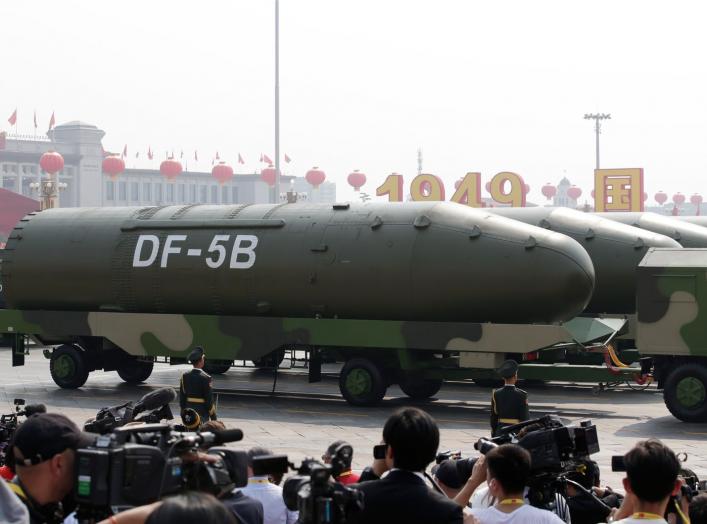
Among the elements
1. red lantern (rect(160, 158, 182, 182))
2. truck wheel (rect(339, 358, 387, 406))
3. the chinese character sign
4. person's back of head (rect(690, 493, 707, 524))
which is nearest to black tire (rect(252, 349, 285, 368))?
truck wheel (rect(339, 358, 387, 406))

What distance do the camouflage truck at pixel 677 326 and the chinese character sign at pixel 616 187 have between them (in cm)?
6263

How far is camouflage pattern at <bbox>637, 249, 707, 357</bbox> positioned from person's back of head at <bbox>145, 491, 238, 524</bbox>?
52.6 feet

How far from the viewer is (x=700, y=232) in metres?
28.3

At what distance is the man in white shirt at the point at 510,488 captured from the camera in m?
6.11

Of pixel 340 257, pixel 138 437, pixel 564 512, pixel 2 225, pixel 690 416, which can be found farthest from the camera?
pixel 2 225

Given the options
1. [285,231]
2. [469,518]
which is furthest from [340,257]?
[469,518]

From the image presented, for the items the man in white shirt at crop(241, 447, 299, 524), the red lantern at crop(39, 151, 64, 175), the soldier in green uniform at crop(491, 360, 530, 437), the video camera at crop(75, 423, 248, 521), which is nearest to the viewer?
the video camera at crop(75, 423, 248, 521)

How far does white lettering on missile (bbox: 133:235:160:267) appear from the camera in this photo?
22.5 metres

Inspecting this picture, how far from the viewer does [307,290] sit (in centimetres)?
2109

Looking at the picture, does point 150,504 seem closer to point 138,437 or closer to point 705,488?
point 138,437

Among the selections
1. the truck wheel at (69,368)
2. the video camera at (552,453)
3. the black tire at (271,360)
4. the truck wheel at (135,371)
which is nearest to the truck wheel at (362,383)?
the black tire at (271,360)

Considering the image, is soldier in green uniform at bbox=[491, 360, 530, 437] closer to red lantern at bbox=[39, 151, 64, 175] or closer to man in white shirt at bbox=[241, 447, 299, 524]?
man in white shirt at bbox=[241, 447, 299, 524]

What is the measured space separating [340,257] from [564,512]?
13.8 metres

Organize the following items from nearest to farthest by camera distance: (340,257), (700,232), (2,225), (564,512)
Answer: (564,512)
(340,257)
(700,232)
(2,225)
